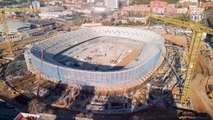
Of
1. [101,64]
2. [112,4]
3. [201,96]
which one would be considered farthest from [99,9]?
[201,96]

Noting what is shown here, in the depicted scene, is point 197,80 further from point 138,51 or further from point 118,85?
point 138,51

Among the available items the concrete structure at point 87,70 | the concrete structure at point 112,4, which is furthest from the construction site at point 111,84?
the concrete structure at point 112,4

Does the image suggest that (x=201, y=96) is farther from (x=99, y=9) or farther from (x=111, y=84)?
(x=99, y=9)

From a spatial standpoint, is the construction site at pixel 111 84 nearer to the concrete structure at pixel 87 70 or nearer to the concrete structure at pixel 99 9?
the concrete structure at pixel 87 70

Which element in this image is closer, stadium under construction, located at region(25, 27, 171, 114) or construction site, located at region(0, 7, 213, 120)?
construction site, located at region(0, 7, 213, 120)

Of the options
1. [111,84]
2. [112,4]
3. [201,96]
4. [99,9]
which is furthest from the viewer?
[112,4]

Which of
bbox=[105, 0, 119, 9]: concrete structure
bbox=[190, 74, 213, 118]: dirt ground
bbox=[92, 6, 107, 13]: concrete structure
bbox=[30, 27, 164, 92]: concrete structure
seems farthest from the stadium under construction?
bbox=[105, 0, 119, 9]: concrete structure

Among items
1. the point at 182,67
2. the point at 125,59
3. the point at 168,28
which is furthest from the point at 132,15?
the point at 182,67

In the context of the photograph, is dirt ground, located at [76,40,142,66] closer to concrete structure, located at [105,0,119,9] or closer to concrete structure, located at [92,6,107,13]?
concrete structure, located at [92,6,107,13]
